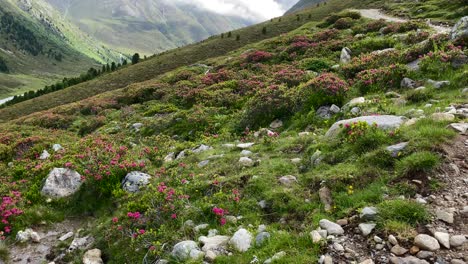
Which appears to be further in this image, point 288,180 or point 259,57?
point 259,57

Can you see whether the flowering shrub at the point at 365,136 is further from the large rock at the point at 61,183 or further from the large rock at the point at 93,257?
the large rock at the point at 61,183

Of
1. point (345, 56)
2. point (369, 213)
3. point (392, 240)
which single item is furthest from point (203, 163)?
point (345, 56)

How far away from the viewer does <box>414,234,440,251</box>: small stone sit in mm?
5723

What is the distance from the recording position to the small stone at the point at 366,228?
6412mm

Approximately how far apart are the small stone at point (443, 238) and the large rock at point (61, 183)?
12457 mm

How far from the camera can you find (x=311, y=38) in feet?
115

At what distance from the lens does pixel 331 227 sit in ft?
22.2

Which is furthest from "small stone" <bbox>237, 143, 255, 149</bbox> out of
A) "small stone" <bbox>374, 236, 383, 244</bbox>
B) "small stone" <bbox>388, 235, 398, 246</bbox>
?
"small stone" <bbox>388, 235, 398, 246</bbox>

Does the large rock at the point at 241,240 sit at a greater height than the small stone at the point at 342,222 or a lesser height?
lesser

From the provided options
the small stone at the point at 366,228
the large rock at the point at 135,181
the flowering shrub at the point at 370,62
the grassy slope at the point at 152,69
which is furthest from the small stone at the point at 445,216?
the grassy slope at the point at 152,69

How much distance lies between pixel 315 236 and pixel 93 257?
20.7 ft

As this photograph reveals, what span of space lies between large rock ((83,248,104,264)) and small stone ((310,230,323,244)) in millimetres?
5967

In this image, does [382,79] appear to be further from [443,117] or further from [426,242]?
[426,242]

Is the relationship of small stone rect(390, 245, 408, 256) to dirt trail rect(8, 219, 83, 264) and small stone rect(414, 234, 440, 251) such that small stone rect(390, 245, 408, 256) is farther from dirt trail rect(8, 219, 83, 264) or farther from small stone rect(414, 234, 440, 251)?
dirt trail rect(8, 219, 83, 264)
